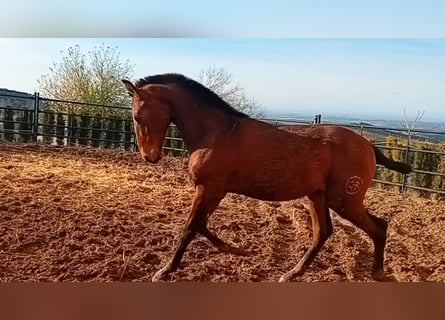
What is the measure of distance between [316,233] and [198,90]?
76 cm

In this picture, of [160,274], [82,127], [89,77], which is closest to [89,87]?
[89,77]

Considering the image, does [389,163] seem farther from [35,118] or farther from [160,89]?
[35,118]

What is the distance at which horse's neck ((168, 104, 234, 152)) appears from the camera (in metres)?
2.23

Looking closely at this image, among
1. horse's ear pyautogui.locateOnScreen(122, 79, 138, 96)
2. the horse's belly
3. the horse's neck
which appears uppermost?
horse's ear pyautogui.locateOnScreen(122, 79, 138, 96)

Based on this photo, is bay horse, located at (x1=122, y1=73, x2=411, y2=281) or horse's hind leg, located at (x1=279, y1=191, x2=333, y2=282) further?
horse's hind leg, located at (x1=279, y1=191, x2=333, y2=282)

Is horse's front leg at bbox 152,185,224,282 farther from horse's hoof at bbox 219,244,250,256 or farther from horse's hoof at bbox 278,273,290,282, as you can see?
horse's hoof at bbox 278,273,290,282

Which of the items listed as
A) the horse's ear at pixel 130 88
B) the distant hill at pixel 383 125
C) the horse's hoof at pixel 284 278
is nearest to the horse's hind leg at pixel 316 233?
the horse's hoof at pixel 284 278

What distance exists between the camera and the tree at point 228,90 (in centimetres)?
227

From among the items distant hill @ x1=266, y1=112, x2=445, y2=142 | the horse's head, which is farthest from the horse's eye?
distant hill @ x1=266, y1=112, x2=445, y2=142

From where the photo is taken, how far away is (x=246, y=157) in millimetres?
2252

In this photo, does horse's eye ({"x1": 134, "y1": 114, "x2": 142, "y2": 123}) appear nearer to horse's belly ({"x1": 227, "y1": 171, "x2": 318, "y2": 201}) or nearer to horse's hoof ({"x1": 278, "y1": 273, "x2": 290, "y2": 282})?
horse's belly ({"x1": 227, "y1": 171, "x2": 318, "y2": 201})

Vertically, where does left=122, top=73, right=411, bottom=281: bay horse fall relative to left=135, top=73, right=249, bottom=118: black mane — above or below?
below

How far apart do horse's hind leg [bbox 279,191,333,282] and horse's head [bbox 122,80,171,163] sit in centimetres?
67

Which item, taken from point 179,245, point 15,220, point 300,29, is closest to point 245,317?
point 179,245
